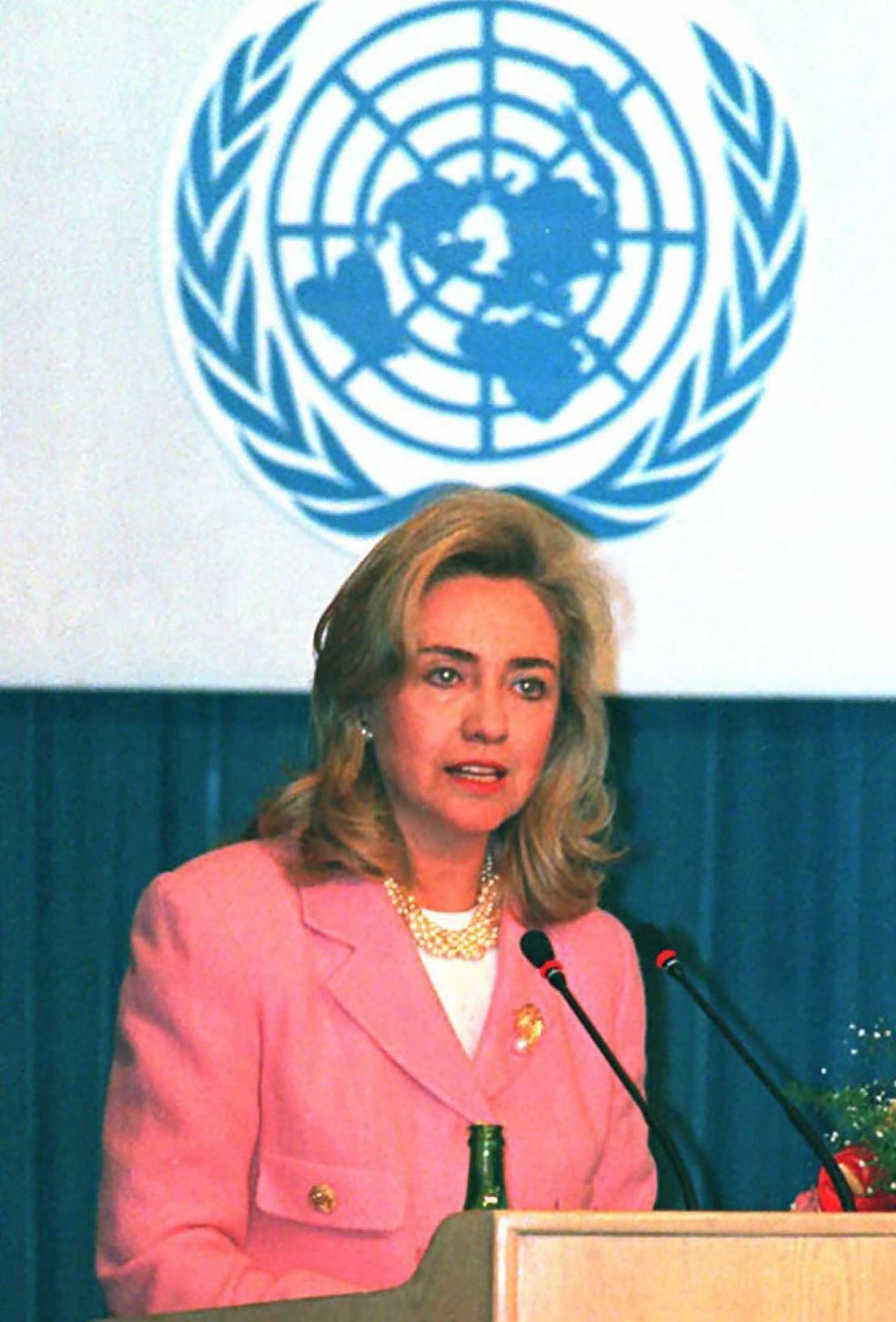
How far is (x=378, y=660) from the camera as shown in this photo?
9.32 ft

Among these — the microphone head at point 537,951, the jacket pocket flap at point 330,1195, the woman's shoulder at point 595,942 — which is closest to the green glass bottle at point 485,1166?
the microphone head at point 537,951

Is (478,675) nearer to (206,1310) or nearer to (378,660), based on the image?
(378,660)

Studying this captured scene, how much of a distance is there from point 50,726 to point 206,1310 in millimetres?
2095

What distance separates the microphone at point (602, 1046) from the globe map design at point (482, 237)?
1.46 metres

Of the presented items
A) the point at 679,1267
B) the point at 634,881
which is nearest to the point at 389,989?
the point at 679,1267

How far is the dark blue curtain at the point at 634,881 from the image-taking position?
4.04 meters

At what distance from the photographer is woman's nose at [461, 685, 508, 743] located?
2811 mm

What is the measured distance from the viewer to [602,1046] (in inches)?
92.4

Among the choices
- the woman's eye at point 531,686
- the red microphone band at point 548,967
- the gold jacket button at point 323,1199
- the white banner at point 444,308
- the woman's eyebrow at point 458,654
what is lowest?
the gold jacket button at point 323,1199

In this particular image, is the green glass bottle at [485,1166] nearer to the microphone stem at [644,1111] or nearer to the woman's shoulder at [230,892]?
the microphone stem at [644,1111]

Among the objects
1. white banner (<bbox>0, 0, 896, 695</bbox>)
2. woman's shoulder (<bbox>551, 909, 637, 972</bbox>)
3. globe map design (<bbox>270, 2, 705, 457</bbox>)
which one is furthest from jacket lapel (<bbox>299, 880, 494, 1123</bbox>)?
globe map design (<bbox>270, 2, 705, 457</bbox>)

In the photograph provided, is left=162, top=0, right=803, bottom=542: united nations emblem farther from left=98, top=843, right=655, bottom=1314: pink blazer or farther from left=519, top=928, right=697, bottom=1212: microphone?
left=519, top=928, right=697, bottom=1212: microphone

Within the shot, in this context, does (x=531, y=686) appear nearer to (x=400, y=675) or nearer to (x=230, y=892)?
(x=400, y=675)

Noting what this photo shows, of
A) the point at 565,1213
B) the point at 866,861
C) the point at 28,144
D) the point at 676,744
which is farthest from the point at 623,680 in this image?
the point at 565,1213
